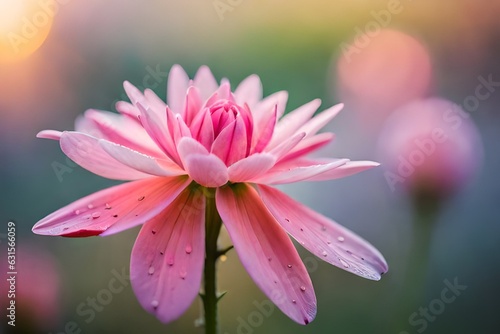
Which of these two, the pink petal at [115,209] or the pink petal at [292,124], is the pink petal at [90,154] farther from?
the pink petal at [292,124]

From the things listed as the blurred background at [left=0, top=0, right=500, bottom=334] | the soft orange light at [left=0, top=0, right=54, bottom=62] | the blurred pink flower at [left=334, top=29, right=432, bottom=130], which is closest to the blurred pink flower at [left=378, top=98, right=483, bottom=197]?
the blurred background at [left=0, top=0, right=500, bottom=334]

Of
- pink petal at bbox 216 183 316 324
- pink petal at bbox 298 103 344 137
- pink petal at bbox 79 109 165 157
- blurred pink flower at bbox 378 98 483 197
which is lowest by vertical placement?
blurred pink flower at bbox 378 98 483 197

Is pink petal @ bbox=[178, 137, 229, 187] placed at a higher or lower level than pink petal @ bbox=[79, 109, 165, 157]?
lower

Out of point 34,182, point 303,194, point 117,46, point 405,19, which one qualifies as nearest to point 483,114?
point 405,19

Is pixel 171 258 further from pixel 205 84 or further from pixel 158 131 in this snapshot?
pixel 205 84

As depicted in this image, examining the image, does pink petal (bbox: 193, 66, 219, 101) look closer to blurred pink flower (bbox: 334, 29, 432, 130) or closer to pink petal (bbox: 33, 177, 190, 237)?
pink petal (bbox: 33, 177, 190, 237)

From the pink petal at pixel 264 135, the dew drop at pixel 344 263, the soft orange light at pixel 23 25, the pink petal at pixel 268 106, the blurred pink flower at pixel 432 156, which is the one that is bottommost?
the blurred pink flower at pixel 432 156

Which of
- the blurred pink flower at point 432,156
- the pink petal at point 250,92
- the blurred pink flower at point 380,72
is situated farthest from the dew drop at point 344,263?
the blurred pink flower at point 380,72

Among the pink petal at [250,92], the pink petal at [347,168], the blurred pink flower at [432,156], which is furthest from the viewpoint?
the blurred pink flower at [432,156]
